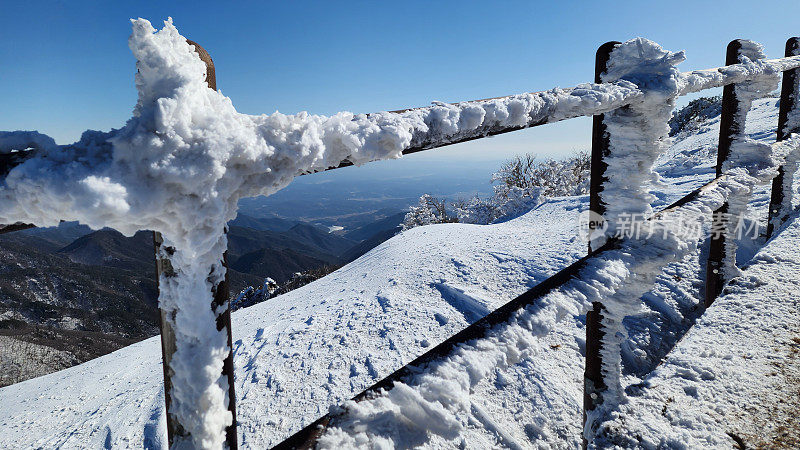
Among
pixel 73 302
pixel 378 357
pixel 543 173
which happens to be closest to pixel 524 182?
pixel 543 173

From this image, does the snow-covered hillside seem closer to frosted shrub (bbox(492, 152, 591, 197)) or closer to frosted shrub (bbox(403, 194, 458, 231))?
frosted shrub (bbox(492, 152, 591, 197))

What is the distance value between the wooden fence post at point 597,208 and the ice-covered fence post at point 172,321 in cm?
116

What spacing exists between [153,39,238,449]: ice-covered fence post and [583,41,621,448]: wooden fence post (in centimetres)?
116

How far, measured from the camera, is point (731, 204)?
2.49 metres

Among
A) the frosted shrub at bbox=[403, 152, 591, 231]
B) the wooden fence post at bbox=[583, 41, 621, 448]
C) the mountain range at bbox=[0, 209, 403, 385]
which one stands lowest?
the mountain range at bbox=[0, 209, 403, 385]

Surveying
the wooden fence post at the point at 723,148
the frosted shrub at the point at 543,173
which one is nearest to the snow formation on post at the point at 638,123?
the wooden fence post at the point at 723,148

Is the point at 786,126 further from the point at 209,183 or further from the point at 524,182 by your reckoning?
the point at 524,182

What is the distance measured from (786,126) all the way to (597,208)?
3.75 m

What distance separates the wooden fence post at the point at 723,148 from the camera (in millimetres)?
2381

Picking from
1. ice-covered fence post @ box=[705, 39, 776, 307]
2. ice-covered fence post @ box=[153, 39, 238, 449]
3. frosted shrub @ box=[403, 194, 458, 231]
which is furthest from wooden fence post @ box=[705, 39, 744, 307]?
frosted shrub @ box=[403, 194, 458, 231]

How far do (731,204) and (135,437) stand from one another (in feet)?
11.9

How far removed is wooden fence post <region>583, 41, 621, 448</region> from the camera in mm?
1323

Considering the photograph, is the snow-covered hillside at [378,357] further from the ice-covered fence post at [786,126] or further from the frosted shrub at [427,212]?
the frosted shrub at [427,212]

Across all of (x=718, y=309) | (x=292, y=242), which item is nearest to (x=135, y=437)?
(x=718, y=309)
